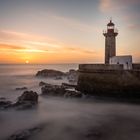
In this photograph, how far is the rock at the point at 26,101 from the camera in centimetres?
916

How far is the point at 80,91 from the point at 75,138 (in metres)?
6.62

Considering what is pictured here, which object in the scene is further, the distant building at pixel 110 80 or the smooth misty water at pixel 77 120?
the distant building at pixel 110 80

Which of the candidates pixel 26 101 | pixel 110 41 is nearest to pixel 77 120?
pixel 26 101

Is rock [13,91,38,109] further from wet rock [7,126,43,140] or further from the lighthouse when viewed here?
the lighthouse

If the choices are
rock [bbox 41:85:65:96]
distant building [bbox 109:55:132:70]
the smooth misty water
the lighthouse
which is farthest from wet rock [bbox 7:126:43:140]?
the lighthouse

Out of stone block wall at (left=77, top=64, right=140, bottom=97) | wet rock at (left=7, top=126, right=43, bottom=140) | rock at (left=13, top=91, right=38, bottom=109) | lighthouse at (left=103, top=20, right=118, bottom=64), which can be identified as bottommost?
wet rock at (left=7, top=126, right=43, bottom=140)

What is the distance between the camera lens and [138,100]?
1095 centimetres

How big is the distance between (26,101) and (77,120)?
3085 mm

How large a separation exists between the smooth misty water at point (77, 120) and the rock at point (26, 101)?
0.35m

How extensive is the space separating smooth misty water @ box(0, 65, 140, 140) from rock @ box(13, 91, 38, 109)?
350mm

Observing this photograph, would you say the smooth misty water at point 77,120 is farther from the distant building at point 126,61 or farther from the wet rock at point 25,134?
the distant building at point 126,61

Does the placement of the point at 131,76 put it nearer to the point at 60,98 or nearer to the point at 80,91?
the point at 80,91

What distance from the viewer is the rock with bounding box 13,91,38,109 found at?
9.16 metres

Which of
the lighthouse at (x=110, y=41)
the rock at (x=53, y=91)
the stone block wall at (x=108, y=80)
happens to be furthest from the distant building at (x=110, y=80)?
the lighthouse at (x=110, y=41)
